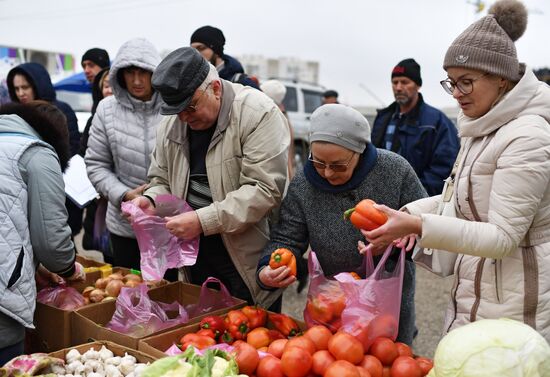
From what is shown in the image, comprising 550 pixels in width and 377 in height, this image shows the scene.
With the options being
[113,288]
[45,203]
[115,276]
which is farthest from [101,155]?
[45,203]

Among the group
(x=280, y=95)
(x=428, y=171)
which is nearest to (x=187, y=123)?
(x=428, y=171)

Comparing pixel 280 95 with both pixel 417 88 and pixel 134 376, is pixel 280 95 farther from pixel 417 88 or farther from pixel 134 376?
pixel 134 376

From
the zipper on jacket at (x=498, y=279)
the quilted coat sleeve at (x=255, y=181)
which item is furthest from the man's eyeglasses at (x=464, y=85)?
the quilted coat sleeve at (x=255, y=181)

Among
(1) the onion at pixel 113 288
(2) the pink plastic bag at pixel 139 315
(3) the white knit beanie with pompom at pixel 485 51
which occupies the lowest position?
(1) the onion at pixel 113 288

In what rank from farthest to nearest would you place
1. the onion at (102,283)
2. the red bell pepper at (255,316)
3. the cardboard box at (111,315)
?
the onion at (102,283), the red bell pepper at (255,316), the cardboard box at (111,315)

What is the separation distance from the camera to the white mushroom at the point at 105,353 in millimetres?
2184

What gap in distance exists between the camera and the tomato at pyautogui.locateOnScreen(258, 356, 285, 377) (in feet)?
6.59

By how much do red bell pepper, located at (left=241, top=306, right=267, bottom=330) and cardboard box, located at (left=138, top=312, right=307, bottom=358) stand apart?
0.15 meters

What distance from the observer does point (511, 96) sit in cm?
188

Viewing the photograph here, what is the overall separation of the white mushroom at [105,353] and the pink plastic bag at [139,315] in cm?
28

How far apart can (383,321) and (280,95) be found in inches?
159

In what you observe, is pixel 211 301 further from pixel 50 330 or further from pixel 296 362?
pixel 296 362

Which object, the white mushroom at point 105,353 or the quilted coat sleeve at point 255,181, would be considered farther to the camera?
the quilted coat sleeve at point 255,181

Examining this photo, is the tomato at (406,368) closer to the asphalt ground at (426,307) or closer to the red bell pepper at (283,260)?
the red bell pepper at (283,260)
